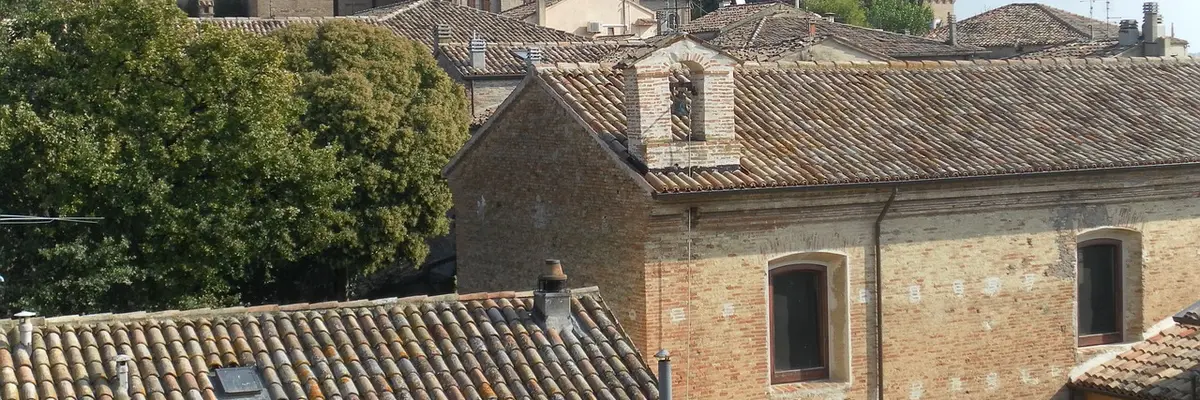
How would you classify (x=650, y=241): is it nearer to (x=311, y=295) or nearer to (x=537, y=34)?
(x=311, y=295)

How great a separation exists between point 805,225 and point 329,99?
477 inches

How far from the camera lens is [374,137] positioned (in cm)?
2872

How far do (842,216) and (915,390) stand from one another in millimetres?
2359

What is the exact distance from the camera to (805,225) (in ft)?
60.5

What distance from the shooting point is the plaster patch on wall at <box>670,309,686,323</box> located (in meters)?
18.0

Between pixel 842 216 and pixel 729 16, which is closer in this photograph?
pixel 842 216

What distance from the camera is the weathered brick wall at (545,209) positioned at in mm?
18172

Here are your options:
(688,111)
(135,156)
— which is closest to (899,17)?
(135,156)

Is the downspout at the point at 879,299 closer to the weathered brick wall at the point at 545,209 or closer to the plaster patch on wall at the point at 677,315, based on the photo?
the plaster patch on wall at the point at 677,315

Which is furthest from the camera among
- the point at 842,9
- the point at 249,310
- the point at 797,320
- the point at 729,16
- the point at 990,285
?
the point at 842,9

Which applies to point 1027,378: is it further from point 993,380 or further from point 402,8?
point 402,8

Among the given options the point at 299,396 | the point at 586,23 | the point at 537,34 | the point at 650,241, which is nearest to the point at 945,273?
the point at 650,241

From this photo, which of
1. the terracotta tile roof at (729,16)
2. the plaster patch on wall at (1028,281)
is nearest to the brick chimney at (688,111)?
the plaster patch on wall at (1028,281)

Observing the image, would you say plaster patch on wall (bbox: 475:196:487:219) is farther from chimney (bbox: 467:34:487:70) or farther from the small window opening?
chimney (bbox: 467:34:487:70)
